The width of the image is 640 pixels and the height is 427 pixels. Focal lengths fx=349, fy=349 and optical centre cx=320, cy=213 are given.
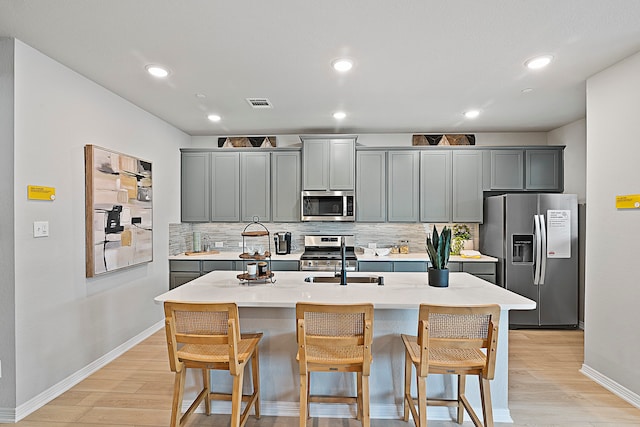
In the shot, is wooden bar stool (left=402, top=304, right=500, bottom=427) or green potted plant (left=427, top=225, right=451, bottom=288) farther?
green potted plant (left=427, top=225, right=451, bottom=288)

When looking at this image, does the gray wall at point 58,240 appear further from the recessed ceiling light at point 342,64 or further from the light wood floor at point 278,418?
the recessed ceiling light at point 342,64

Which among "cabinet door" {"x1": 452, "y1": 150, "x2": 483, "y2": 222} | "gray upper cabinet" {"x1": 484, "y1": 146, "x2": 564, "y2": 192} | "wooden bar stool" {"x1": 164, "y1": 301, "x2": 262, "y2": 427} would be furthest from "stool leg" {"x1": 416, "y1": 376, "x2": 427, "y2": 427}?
"gray upper cabinet" {"x1": 484, "y1": 146, "x2": 564, "y2": 192}

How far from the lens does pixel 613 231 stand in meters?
2.75

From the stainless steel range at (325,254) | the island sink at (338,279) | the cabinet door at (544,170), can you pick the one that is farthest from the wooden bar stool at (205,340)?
the cabinet door at (544,170)

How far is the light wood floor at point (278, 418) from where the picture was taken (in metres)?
2.34

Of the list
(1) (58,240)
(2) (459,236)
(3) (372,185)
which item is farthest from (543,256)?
(1) (58,240)

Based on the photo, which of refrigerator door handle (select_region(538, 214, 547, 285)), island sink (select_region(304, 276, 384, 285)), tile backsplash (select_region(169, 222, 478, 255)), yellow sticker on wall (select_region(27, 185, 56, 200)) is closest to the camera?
yellow sticker on wall (select_region(27, 185, 56, 200))

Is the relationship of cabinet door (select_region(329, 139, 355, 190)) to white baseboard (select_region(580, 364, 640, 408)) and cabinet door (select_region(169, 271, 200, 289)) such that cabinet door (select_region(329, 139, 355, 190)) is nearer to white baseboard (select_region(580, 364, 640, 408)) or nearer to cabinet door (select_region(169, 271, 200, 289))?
cabinet door (select_region(169, 271, 200, 289))

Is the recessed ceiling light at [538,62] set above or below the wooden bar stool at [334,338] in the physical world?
above

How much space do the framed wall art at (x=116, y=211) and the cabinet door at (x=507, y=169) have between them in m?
4.40

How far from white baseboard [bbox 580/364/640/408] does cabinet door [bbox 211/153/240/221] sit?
419 cm

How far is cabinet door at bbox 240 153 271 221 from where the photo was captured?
4.94 metres

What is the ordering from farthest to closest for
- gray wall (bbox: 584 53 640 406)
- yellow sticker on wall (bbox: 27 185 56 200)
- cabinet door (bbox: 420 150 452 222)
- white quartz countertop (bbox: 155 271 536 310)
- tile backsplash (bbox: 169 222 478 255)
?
tile backsplash (bbox: 169 222 478 255)
cabinet door (bbox: 420 150 452 222)
gray wall (bbox: 584 53 640 406)
yellow sticker on wall (bbox: 27 185 56 200)
white quartz countertop (bbox: 155 271 536 310)

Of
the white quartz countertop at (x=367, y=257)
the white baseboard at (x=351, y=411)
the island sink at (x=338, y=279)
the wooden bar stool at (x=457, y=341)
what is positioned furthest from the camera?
the white quartz countertop at (x=367, y=257)
